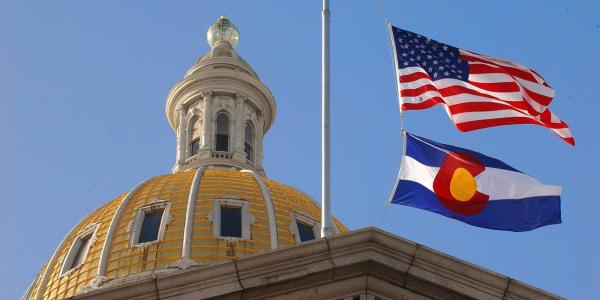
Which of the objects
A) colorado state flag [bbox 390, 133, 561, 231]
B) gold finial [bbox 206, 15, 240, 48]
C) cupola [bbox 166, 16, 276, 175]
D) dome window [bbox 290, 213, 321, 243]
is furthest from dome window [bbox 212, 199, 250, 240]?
colorado state flag [bbox 390, 133, 561, 231]

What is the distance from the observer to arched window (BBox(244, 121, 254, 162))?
2997 inches

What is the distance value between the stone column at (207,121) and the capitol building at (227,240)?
48mm

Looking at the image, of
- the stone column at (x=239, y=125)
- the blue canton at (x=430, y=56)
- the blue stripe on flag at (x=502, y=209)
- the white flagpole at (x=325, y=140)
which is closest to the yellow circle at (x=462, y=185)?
the blue stripe on flag at (x=502, y=209)

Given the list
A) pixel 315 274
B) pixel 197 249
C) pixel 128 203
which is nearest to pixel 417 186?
pixel 315 274

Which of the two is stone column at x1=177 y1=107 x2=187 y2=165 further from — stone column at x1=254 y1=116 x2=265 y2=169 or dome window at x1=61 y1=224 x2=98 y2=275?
dome window at x1=61 y1=224 x2=98 y2=275

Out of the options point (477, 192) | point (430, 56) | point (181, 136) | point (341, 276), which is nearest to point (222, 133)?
point (181, 136)

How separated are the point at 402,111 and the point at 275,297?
538 centimetres

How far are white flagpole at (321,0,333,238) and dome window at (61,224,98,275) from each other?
34596 millimetres

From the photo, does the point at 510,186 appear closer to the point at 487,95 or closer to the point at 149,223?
the point at 487,95

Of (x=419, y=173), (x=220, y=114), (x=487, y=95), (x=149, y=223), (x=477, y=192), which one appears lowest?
(x=477, y=192)

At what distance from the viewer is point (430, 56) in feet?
94.9

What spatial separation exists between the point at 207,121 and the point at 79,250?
13981 millimetres

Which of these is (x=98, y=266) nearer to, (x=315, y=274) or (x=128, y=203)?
(x=128, y=203)

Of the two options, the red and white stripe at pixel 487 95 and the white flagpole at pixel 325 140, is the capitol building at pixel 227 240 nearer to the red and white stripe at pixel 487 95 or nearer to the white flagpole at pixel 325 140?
the white flagpole at pixel 325 140
